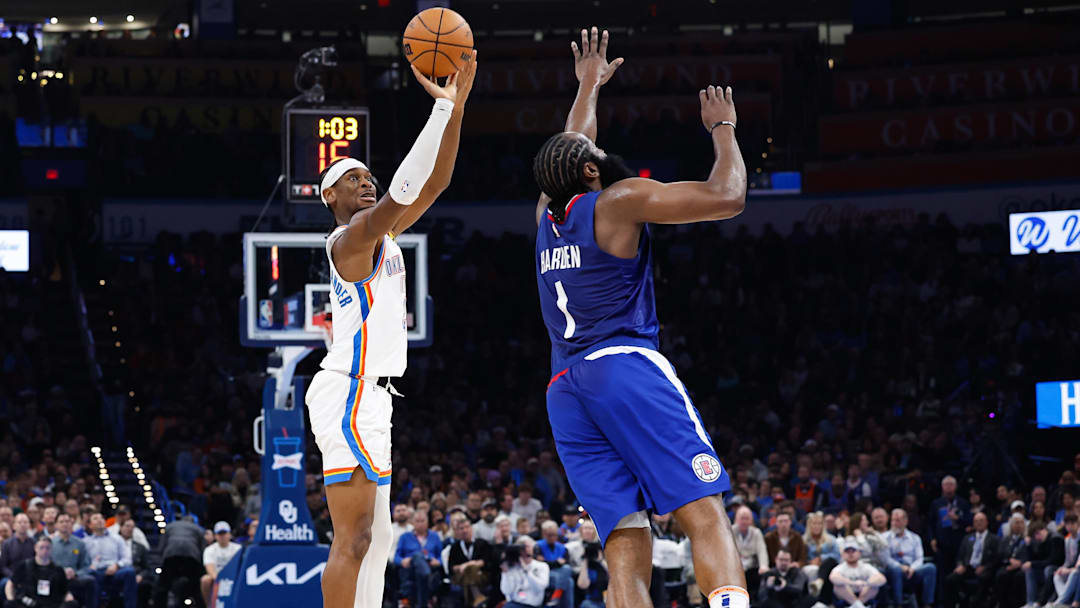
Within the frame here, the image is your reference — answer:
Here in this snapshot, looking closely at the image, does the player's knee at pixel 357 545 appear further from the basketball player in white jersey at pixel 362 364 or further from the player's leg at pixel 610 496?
the player's leg at pixel 610 496

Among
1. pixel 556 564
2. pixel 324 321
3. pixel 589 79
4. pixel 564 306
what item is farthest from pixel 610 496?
pixel 556 564

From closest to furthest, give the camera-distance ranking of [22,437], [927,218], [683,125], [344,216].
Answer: [344,216] → [22,437] → [927,218] → [683,125]

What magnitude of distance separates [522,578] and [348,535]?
8934mm

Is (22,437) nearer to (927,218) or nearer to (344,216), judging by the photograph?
(927,218)

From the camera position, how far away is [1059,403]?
745 inches

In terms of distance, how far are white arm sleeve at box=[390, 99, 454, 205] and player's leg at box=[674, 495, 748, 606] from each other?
5.72 feet

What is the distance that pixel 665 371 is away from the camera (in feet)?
18.6

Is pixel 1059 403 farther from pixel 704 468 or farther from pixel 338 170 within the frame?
pixel 704 468

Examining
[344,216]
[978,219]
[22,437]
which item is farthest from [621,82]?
[344,216]

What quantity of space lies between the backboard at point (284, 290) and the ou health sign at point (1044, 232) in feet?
42.2

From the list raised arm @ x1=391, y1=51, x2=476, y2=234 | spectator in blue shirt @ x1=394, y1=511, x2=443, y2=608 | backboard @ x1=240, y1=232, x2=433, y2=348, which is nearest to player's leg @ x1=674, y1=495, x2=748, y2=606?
raised arm @ x1=391, y1=51, x2=476, y2=234

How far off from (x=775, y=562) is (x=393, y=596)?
400cm

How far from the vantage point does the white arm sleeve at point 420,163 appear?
6.19 meters

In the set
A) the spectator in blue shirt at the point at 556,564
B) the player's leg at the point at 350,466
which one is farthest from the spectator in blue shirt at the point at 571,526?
the player's leg at the point at 350,466
